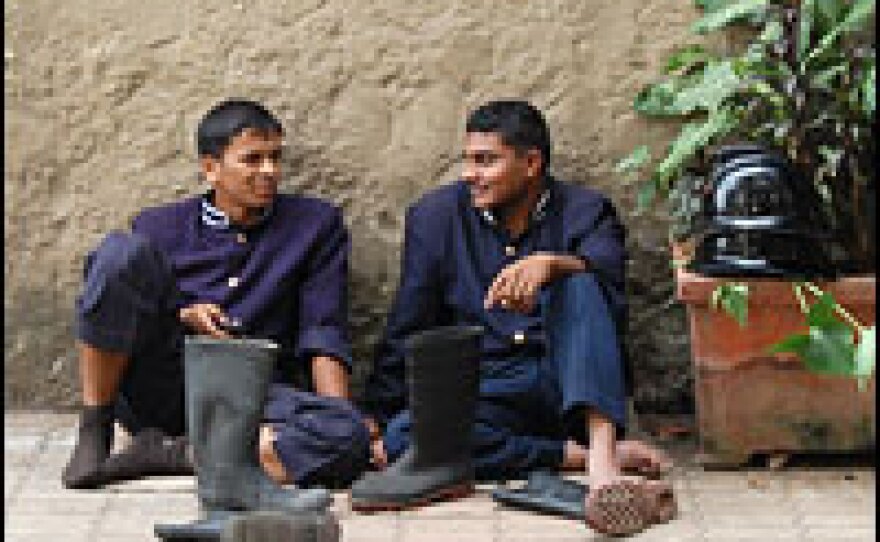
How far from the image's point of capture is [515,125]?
238 inches

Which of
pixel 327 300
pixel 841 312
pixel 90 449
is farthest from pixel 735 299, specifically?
pixel 90 449

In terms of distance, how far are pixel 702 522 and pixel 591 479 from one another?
11.2 inches

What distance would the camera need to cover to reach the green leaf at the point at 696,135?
5960 mm

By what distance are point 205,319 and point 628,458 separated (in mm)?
1145

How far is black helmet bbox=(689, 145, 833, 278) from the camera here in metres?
5.83

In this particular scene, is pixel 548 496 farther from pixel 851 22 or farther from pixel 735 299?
pixel 851 22

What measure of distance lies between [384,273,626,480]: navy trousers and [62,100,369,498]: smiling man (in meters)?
0.25

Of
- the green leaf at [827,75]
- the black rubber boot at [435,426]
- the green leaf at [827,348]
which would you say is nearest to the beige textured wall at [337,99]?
the green leaf at [827,75]

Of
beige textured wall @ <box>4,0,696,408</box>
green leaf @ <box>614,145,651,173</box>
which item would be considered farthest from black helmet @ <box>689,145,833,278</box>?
beige textured wall @ <box>4,0,696,408</box>

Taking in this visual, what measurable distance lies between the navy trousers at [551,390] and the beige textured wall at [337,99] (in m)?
0.63

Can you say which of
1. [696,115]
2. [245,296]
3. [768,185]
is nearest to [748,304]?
[768,185]

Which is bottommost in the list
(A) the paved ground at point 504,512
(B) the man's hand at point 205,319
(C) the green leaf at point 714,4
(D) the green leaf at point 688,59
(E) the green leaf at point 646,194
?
(A) the paved ground at point 504,512

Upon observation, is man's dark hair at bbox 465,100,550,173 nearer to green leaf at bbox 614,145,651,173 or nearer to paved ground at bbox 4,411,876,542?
green leaf at bbox 614,145,651,173

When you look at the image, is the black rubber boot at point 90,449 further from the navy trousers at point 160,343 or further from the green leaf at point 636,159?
the green leaf at point 636,159
